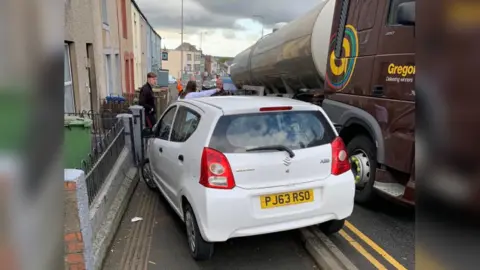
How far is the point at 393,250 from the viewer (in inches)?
157

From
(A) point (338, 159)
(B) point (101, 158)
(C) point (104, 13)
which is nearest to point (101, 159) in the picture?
(B) point (101, 158)

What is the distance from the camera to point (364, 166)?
5.23 meters

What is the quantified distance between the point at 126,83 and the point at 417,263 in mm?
19160

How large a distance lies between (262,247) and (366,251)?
1112 mm

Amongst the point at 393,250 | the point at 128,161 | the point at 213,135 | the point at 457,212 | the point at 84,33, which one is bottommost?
the point at 393,250

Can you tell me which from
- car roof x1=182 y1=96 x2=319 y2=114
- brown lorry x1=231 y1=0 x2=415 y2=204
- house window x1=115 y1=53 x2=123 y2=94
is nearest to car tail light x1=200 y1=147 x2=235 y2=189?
car roof x1=182 y1=96 x2=319 y2=114

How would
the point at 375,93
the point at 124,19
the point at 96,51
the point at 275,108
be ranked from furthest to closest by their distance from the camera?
1. the point at 124,19
2. the point at 96,51
3. the point at 375,93
4. the point at 275,108

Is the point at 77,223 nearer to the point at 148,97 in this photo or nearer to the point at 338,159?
the point at 338,159

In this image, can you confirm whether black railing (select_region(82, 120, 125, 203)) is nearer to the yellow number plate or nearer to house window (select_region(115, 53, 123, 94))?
the yellow number plate

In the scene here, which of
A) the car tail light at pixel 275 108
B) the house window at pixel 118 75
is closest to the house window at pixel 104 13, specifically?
the house window at pixel 118 75

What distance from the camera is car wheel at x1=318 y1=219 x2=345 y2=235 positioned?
4.09m

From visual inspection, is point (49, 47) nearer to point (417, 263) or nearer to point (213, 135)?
point (417, 263)

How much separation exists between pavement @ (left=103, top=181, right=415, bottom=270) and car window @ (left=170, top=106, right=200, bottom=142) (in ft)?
3.89

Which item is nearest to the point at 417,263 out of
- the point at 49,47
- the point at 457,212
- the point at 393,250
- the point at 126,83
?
the point at 457,212
